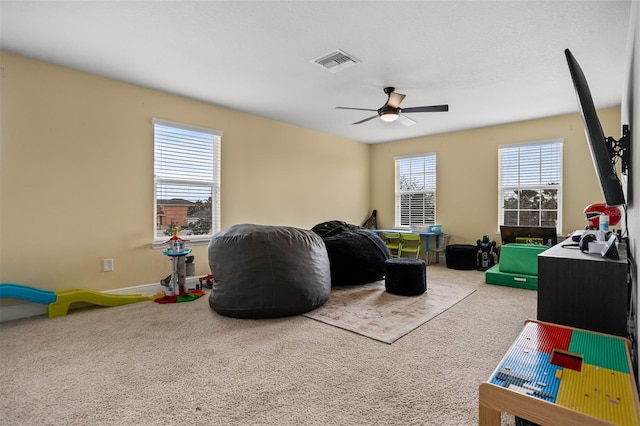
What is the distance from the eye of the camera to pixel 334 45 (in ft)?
9.46

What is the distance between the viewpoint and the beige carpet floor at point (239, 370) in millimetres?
1618

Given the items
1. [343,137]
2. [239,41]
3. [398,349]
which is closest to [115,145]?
[239,41]

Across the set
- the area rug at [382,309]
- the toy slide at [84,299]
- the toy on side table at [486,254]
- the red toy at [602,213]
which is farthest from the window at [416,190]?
the toy slide at [84,299]

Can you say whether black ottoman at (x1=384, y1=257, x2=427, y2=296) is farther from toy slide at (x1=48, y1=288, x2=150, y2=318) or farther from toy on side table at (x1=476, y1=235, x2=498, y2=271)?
toy slide at (x1=48, y1=288, x2=150, y2=318)

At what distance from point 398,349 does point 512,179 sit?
458cm

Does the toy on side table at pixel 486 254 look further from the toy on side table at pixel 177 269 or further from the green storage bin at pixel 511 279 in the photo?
the toy on side table at pixel 177 269

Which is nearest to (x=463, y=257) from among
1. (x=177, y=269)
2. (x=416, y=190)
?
(x=416, y=190)

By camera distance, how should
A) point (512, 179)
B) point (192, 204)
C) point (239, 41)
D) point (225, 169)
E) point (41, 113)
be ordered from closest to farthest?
point (239, 41) → point (41, 113) → point (192, 204) → point (225, 169) → point (512, 179)

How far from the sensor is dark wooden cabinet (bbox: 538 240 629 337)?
5.54ft

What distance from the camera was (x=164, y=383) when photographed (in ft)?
6.22

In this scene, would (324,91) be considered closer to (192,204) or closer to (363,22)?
(363,22)

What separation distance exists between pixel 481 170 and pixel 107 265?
239 inches

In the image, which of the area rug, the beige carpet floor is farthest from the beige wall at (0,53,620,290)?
the area rug

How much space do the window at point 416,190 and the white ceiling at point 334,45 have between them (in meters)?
2.28
